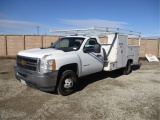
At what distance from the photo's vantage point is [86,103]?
513 centimetres

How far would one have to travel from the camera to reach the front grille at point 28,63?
17.0 ft

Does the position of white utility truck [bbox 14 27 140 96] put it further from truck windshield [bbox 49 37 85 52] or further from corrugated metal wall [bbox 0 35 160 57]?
corrugated metal wall [bbox 0 35 160 57]

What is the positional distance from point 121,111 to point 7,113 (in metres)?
3.03

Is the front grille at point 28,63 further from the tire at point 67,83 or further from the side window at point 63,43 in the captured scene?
the side window at point 63,43

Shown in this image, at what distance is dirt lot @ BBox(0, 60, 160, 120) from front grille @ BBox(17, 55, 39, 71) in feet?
3.22

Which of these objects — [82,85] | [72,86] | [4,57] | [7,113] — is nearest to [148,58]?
[82,85]

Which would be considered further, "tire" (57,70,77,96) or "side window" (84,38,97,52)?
"side window" (84,38,97,52)

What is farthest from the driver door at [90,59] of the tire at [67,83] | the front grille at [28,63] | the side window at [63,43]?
the front grille at [28,63]

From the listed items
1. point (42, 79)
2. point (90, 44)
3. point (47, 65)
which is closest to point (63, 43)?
point (90, 44)

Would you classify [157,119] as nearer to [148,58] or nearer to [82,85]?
[82,85]

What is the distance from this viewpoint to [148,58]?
650 inches

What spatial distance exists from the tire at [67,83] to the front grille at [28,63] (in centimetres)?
94

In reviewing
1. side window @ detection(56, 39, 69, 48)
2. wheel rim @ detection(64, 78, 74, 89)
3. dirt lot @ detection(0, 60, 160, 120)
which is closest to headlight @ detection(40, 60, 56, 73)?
wheel rim @ detection(64, 78, 74, 89)

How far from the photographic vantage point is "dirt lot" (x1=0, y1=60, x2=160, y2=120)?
4336mm
